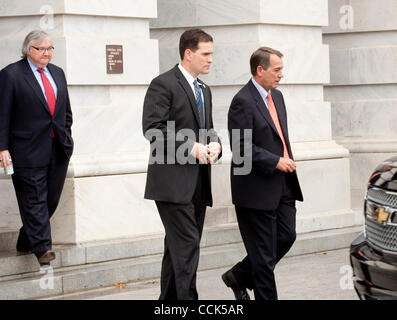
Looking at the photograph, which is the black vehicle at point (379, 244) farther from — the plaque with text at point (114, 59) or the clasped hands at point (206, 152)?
the plaque with text at point (114, 59)

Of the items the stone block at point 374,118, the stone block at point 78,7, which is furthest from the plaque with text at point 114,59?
the stone block at point 374,118

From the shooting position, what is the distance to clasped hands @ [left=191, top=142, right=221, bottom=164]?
Result: 22.6ft

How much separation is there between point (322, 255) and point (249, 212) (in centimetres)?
326

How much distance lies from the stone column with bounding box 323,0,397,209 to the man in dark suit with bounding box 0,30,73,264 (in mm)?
5711

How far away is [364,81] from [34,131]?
20.5 feet

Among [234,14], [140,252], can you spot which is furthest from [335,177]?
[140,252]

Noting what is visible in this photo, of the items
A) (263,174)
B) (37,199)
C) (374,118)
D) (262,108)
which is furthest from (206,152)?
(374,118)

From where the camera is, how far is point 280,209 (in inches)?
291

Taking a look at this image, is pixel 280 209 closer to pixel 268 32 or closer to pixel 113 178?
pixel 113 178

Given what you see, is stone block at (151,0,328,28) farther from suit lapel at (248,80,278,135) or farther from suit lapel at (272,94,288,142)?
suit lapel at (248,80,278,135)

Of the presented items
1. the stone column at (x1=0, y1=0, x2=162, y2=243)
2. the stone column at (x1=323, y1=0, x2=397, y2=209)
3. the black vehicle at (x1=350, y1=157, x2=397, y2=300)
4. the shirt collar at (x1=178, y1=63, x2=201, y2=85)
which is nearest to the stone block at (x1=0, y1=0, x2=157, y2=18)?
the stone column at (x1=0, y1=0, x2=162, y2=243)

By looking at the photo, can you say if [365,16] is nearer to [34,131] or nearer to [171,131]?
[34,131]

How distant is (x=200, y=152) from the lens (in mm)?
6871

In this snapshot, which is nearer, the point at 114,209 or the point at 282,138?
the point at 282,138
